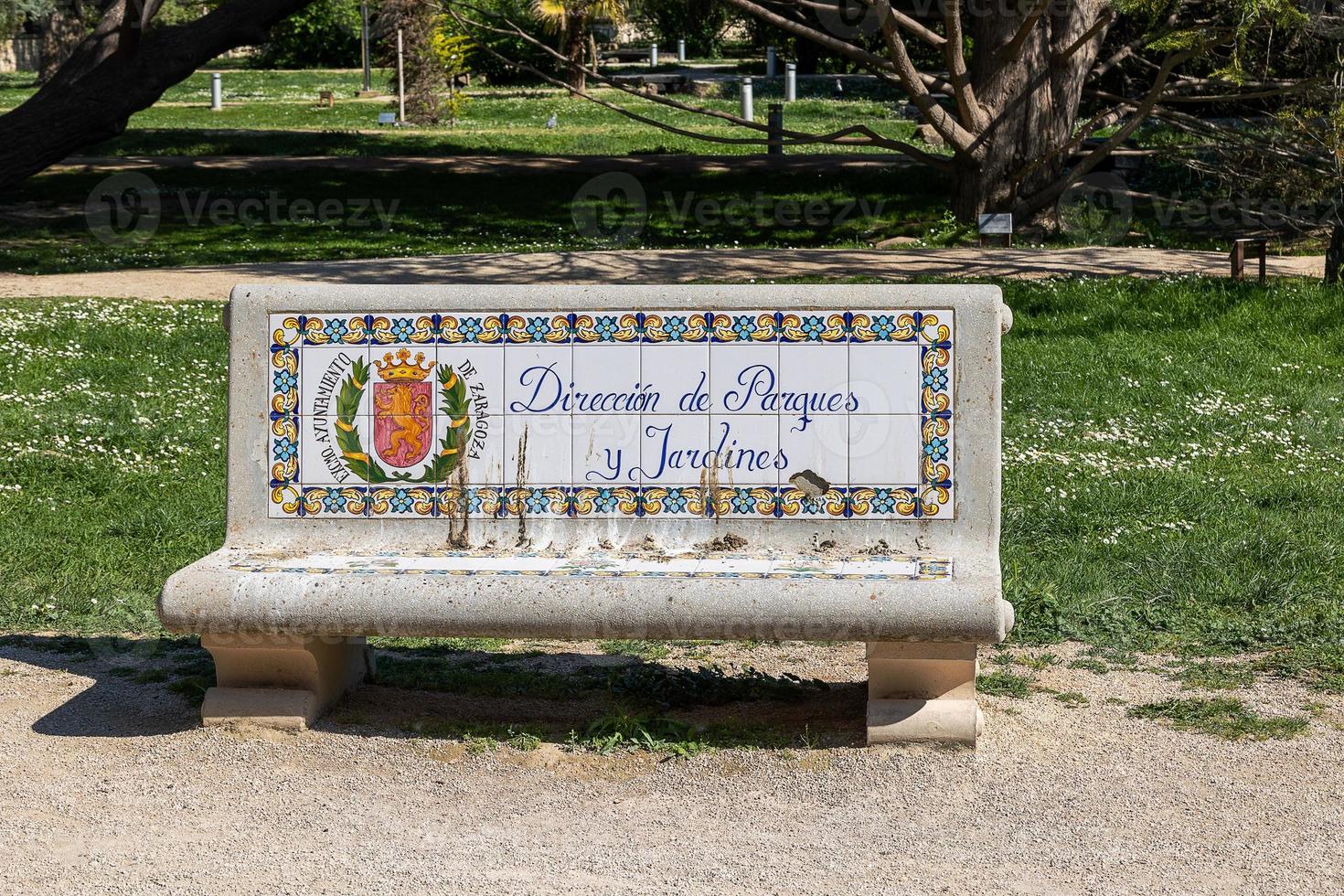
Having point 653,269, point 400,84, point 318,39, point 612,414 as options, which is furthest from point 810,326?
point 318,39

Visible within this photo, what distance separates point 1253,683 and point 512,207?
16.3m

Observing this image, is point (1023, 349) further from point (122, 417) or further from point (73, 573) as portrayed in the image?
point (73, 573)

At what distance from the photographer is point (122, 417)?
373 inches

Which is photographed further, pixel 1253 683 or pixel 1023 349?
pixel 1023 349

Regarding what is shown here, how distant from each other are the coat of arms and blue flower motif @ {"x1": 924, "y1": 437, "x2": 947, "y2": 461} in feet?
4.65

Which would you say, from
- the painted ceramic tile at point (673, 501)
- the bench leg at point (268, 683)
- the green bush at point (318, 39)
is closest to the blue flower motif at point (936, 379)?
the painted ceramic tile at point (673, 501)

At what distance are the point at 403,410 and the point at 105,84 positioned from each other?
51.0ft

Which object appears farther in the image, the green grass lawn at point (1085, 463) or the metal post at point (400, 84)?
the metal post at point (400, 84)

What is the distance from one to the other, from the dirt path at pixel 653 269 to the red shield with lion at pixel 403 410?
9.23m

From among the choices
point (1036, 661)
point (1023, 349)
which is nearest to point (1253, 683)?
point (1036, 661)

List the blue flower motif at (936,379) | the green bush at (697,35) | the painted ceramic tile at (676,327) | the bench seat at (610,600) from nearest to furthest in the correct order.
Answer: the bench seat at (610,600) < the blue flower motif at (936,379) < the painted ceramic tile at (676,327) < the green bush at (697,35)

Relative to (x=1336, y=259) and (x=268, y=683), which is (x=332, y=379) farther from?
(x=1336, y=259)

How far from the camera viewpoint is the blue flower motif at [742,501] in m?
4.93

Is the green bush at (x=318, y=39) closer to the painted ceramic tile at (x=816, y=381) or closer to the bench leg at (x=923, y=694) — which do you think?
the painted ceramic tile at (x=816, y=381)
